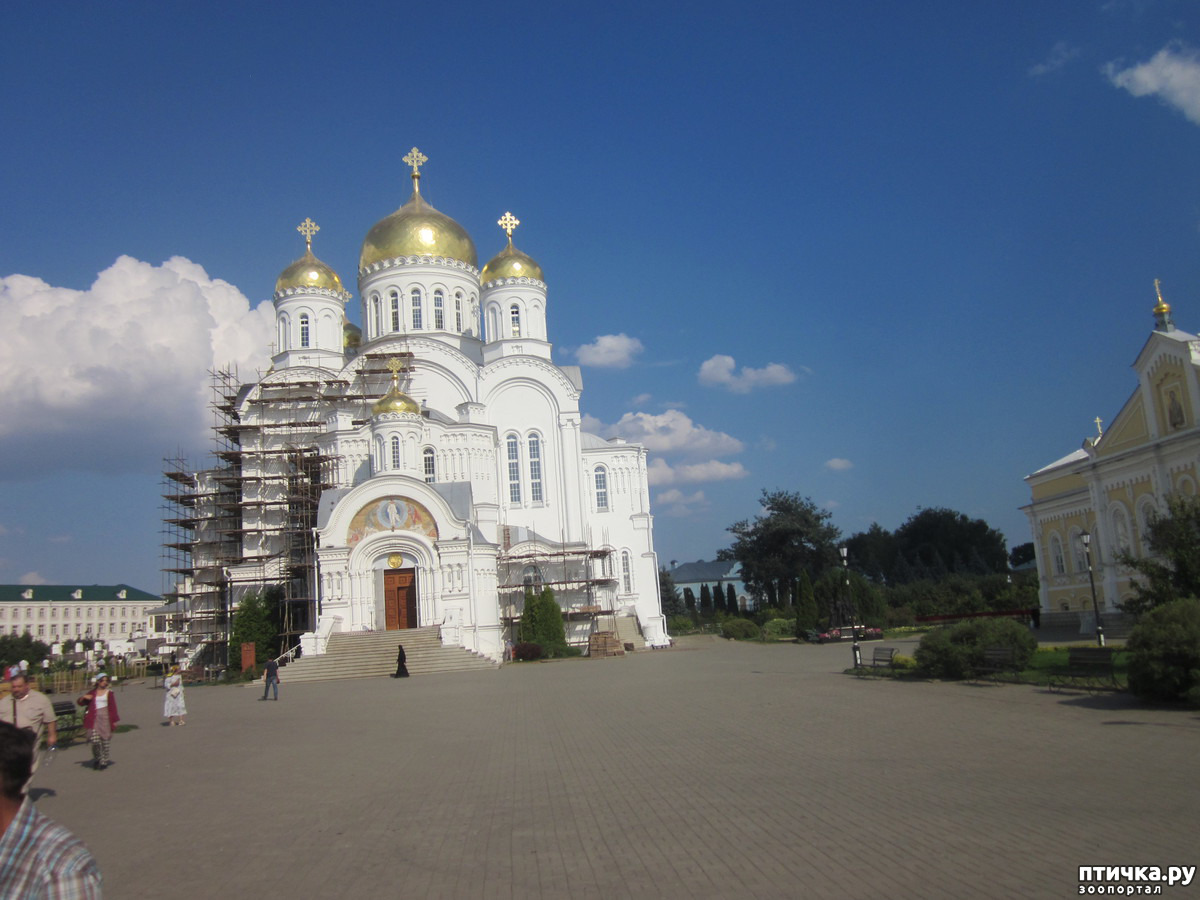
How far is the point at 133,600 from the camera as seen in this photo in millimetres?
100250

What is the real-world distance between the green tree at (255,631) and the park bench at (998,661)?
76.8ft

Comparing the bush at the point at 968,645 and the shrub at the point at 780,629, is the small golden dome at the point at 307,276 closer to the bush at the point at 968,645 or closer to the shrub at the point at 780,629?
the shrub at the point at 780,629

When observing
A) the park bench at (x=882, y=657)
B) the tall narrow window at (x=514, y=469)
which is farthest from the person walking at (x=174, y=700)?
the tall narrow window at (x=514, y=469)

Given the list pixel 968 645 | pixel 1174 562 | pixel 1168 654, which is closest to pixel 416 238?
pixel 968 645

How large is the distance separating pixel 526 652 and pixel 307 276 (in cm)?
1890

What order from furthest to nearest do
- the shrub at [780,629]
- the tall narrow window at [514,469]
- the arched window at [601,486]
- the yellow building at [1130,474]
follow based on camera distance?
the shrub at [780,629] < the arched window at [601,486] < the tall narrow window at [514,469] < the yellow building at [1130,474]

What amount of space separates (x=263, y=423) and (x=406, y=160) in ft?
45.8

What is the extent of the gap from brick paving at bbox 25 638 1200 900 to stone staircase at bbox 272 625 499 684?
10991 millimetres

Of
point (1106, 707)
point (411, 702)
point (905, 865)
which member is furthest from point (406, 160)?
point (905, 865)

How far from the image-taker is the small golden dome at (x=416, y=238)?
40062 millimetres

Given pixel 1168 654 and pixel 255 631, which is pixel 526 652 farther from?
pixel 1168 654

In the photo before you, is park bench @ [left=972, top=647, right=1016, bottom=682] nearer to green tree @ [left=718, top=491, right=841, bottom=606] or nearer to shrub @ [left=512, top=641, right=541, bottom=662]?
shrub @ [left=512, top=641, right=541, bottom=662]

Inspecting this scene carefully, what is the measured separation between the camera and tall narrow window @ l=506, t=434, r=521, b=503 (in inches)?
1491

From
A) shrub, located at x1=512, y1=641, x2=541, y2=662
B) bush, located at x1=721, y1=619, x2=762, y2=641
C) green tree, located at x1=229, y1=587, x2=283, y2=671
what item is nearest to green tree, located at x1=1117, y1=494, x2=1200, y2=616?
shrub, located at x1=512, y1=641, x2=541, y2=662
